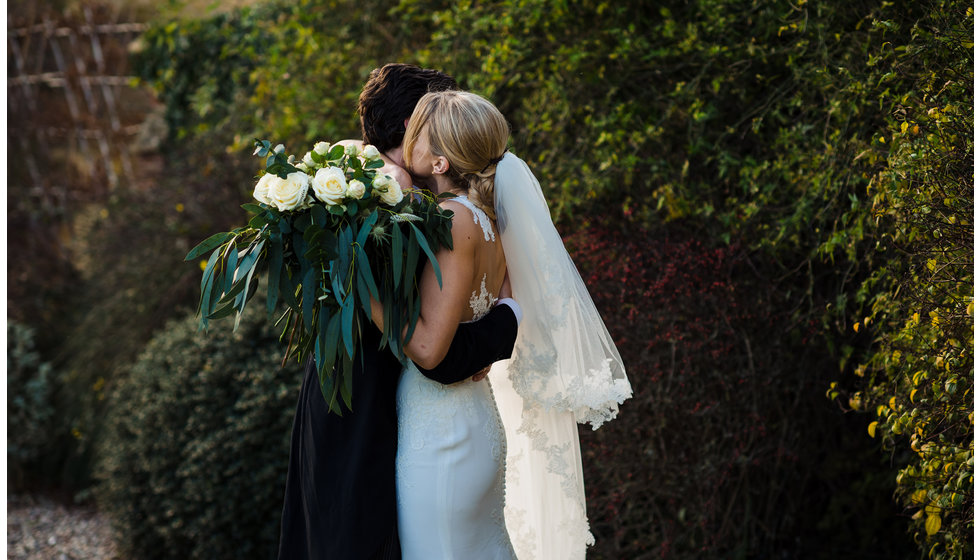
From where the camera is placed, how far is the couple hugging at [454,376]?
2.20 metres

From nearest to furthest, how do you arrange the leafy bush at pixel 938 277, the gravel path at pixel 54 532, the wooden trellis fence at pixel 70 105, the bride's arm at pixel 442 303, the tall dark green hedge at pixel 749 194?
the bride's arm at pixel 442 303 < the leafy bush at pixel 938 277 < the tall dark green hedge at pixel 749 194 < the gravel path at pixel 54 532 < the wooden trellis fence at pixel 70 105

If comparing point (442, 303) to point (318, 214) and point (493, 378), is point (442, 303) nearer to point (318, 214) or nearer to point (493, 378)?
point (318, 214)

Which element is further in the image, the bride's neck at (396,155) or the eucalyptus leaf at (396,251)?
the bride's neck at (396,155)

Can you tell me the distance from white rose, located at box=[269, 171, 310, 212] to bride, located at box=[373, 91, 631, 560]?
348 mm

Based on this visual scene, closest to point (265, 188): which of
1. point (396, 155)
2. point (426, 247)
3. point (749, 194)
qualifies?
point (426, 247)

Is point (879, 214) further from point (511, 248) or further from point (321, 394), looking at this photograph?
point (321, 394)

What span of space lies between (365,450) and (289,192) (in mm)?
710

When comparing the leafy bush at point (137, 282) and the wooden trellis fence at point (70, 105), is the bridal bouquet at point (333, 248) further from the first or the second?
the wooden trellis fence at point (70, 105)

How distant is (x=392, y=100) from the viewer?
2580 millimetres

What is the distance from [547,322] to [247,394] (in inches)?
72.5

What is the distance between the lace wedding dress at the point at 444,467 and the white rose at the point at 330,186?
0.37m

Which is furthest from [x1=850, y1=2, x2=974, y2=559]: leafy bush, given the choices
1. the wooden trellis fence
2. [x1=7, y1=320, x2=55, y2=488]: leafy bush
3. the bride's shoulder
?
the wooden trellis fence

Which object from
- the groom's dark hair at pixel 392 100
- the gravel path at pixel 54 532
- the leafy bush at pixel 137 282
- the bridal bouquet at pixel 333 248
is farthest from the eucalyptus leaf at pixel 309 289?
the leafy bush at pixel 137 282

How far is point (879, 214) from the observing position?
2.50m
